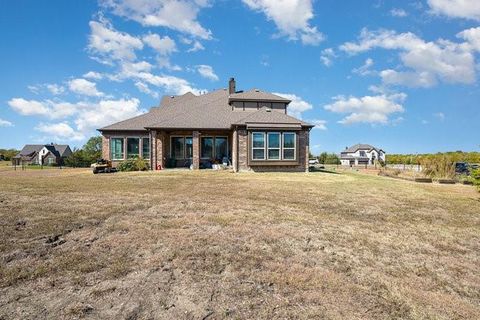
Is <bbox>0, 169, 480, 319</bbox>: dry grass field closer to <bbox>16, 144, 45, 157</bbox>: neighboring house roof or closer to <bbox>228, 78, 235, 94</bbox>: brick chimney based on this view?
<bbox>228, 78, 235, 94</bbox>: brick chimney

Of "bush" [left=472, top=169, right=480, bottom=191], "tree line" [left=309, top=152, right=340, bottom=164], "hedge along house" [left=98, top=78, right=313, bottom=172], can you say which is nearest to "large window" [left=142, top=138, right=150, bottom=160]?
"hedge along house" [left=98, top=78, right=313, bottom=172]

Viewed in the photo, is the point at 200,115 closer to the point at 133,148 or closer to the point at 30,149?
the point at 133,148

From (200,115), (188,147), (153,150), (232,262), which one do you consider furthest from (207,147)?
(232,262)

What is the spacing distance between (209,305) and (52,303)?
5.72 feet

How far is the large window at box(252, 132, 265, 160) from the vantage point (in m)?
19.1

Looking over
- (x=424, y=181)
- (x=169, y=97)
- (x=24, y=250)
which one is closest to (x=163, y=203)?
(x=24, y=250)

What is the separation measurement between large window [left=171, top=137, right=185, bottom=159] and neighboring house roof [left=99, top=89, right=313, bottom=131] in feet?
6.10

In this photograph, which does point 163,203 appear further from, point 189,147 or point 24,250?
point 189,147

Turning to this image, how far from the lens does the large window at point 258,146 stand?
62.7 ft

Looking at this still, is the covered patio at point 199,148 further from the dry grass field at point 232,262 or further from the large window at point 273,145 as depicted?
the dry grass field at point 232,262

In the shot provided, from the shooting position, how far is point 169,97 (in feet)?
94.6

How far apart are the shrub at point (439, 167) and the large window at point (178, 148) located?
19415mm

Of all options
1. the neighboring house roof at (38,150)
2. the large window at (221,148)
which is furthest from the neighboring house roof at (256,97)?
the neighboring house roof at (38,150)

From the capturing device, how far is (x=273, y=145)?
1938 centimetres
